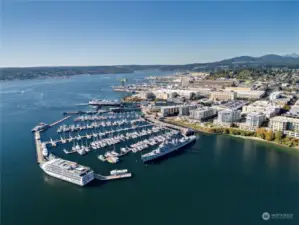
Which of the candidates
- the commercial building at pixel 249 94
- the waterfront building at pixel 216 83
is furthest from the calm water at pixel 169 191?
the waterfront building at pixel 216 83

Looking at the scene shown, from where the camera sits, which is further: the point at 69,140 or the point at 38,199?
the point at 69,140

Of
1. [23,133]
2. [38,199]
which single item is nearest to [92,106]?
[23,133]

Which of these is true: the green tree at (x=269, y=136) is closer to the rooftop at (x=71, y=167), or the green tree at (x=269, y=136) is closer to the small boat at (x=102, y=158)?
the small boat at (x=102, y=158)

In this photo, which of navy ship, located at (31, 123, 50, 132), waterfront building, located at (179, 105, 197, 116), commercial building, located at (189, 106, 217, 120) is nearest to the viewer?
navy ship, located at (31, 123, 50, 132)

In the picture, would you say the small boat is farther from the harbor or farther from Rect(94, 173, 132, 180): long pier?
Rect(94, 173, 132, 180): long pier

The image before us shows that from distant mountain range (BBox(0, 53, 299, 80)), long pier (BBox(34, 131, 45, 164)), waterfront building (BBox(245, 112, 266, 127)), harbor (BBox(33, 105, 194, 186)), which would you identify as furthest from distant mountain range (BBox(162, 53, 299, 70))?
long pier (BBox(34, 131, 45, 164))

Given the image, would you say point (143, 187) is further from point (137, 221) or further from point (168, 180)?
point (137, 221)
